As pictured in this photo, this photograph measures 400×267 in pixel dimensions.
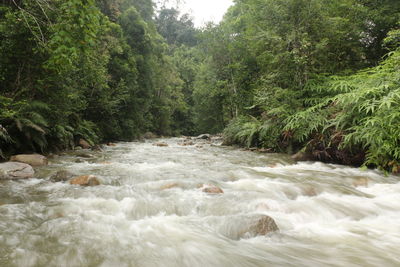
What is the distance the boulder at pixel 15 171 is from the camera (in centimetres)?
500

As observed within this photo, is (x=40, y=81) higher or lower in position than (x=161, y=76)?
lower

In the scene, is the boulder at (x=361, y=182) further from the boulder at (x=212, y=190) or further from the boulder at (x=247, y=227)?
the boulder at (x=247, y=227)

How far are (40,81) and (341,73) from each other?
1143 centimetres

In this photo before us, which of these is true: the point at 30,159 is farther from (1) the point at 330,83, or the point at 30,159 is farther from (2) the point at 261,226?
(1) the point at 330,83

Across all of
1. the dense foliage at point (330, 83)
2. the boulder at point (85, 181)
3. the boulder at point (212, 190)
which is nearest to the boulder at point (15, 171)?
the boulder at point (85, 181)

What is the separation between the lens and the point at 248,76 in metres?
17.8

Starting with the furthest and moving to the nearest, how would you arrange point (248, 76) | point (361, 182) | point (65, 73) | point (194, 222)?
1. point (248, 76)
2. point (65, 73)
3. point (361, 182)
4. point (194, 222)

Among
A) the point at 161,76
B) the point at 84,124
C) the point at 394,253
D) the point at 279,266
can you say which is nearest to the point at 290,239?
the point at 279,266

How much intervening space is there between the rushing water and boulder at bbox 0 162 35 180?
0.27m

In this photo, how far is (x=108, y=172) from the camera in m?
5.86

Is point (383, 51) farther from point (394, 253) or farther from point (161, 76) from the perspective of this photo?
point (161, 76)

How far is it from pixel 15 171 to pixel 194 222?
426cm

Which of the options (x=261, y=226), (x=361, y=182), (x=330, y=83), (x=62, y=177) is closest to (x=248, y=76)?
(x=330, y=83)

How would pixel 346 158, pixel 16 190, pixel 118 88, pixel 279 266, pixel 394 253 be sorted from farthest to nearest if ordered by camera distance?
pixel 118 88
pixel 346 158
pixel 16 190
pixel 394 253
pixel 279 266
